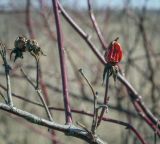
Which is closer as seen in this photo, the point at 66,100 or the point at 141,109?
the point at 66,100

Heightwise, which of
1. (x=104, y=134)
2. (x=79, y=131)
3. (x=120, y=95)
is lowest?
(x=104, y=134)

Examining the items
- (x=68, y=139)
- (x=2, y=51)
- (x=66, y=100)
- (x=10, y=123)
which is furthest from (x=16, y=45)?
(x=10, y=123)

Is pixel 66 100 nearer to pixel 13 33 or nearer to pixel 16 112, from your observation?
pixel 16 112

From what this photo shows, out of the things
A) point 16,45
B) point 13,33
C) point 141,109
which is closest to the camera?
point 16,45

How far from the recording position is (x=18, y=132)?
5535 millimetres

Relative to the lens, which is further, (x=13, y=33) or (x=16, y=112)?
(x=13, y=33)

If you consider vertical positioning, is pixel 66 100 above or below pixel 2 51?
below

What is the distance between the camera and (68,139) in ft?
16.6

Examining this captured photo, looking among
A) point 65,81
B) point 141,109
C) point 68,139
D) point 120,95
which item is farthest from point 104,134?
point 65,81

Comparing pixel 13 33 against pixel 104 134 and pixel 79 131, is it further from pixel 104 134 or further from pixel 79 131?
pixel 79 131

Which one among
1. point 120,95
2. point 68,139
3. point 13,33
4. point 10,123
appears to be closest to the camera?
point 120,95

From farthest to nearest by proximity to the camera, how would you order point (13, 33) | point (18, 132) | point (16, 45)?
1. point (13, 33)
2. point (18, 132)
3. point (16, 45)

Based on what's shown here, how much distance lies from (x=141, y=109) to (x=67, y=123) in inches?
22.1

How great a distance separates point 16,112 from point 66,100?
7.4 inches
